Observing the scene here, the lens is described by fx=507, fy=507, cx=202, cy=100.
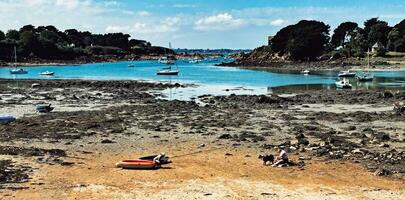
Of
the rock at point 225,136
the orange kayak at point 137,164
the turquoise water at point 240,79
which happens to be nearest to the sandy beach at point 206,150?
the rock at point 225,136

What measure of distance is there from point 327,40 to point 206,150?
155083 mm

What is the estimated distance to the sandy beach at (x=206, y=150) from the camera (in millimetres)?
19734

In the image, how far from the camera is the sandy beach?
64.7 ft

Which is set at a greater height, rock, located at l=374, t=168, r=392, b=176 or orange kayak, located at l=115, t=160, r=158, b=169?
orange kayak, located at l=115, t=160, r=158, b=169

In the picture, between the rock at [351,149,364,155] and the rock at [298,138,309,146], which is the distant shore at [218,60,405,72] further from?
the rock at [351,149,364,155]

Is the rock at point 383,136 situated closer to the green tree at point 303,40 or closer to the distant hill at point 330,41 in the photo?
the distant hill at point 330,41

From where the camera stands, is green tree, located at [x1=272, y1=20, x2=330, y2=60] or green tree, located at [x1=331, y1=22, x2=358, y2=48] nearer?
green tree, located at [x1=272, y1=20, x2=330, y2=60]

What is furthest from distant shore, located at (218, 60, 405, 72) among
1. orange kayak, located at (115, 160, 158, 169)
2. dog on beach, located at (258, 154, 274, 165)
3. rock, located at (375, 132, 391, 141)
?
orange kayak, located at (115, 160, 158, 169)

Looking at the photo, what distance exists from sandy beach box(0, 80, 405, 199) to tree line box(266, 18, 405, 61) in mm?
109987

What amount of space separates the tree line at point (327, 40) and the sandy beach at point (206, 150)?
109987 millimetres

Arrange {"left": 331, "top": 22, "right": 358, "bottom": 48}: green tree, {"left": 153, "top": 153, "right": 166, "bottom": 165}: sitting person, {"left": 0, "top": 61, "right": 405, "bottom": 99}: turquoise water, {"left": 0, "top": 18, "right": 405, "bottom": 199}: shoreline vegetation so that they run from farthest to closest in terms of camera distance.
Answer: {"left": 331, "top": 22, "right": 358, "bottom": 48}: green tree, {"left": 0, "top": 61, "right": 405, "bottom": 99}: turquoise water, {"left": 153, "top": 153, "right": 166, "bottom": 165}: sitting person, {"left": 0, "top": 18, "right": 405, "bottom": 199}: shoreline vegetation

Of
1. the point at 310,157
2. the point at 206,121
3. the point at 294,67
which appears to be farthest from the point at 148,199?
the point at 294,67

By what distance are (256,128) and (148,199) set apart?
18.2m

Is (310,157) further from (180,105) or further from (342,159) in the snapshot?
(180,105)
